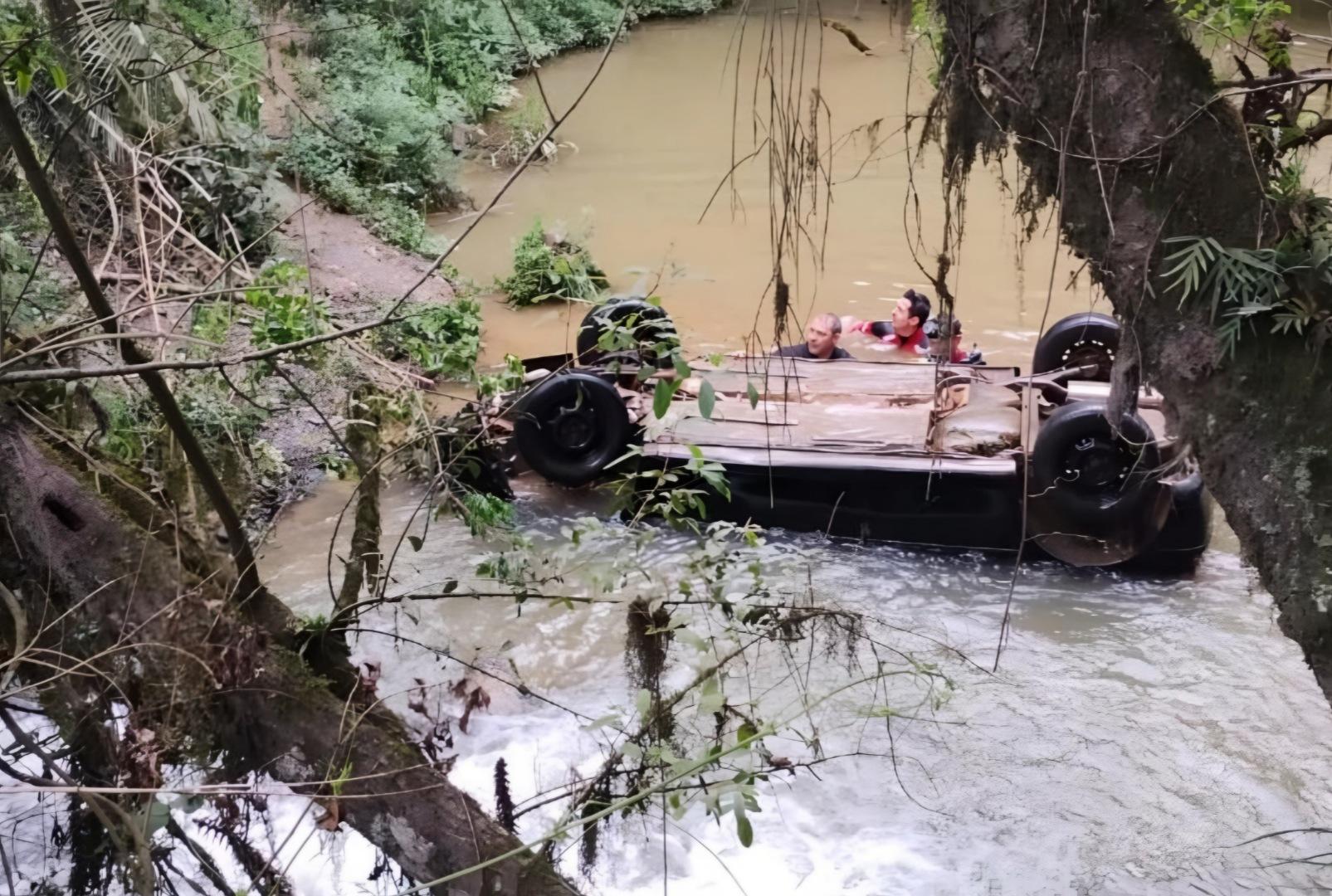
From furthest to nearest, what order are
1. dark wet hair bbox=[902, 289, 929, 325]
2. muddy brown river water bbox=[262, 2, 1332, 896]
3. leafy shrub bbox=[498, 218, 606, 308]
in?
leafy shrub bbox=[498, 218, 606, 308] < dark wet hair bbox=[902, 289, 929, 325] < muddy brown river water bbox=[262, 2, 1332, 896]

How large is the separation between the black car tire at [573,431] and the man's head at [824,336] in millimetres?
1655

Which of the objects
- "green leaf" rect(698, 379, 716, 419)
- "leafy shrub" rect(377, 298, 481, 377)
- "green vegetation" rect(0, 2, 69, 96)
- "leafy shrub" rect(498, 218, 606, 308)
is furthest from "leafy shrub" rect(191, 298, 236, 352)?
"green leaf" rect(698, 379, 716, 419)

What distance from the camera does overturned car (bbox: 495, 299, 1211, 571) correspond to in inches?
225

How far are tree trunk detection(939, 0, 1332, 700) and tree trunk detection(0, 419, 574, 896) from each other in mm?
1833

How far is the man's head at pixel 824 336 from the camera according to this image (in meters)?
7.41

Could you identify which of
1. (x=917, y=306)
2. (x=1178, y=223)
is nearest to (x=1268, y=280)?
(x=1178, y=223)

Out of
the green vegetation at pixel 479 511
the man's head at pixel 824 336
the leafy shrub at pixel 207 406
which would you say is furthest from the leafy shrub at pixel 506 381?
the man's head at pixel 824 336

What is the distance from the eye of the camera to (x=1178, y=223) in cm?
223

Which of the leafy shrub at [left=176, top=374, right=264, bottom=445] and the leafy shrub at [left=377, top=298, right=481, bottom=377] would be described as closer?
the leafy shrub at [left=176, top=374, right=264, bottom=445]

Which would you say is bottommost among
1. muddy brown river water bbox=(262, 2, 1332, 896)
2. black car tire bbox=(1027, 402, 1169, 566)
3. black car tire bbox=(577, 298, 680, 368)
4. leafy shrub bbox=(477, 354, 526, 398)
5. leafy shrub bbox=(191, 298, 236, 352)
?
muddy brown river water bbox=(262, 2, 1332, 896)

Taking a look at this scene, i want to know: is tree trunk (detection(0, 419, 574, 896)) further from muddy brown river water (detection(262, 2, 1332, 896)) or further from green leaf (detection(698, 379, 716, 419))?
green leaf (detection(698, 379, 716, 419))

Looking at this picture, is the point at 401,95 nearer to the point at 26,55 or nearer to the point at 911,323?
the point at 911,323

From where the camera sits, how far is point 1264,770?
5070mm

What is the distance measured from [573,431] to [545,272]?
374 cm
